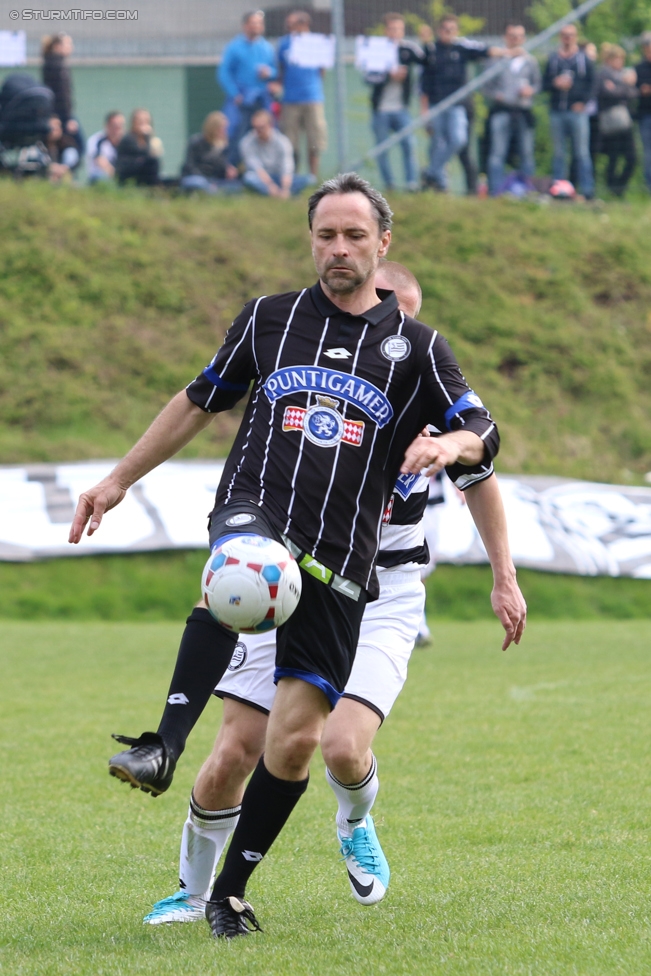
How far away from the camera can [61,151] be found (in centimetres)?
1822

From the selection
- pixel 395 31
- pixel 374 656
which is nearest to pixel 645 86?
pixel 395 31

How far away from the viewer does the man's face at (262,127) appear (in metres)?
17.6

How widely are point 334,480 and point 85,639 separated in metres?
8.56

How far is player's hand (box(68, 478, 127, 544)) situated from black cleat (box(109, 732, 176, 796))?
78 centimetres

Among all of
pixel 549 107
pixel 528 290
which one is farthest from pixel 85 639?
pixel 549 107

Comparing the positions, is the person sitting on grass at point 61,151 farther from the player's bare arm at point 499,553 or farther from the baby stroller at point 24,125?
the player's bare arm at point 499,553

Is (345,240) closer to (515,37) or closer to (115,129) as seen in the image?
(115,129)

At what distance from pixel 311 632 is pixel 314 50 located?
15.1m

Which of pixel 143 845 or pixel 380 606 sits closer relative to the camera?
pixel 380 606

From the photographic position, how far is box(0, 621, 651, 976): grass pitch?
372 cm

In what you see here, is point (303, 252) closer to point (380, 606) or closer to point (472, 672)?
point (472, 672)

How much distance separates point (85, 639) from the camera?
12133mm

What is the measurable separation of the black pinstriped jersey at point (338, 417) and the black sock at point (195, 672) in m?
0.44

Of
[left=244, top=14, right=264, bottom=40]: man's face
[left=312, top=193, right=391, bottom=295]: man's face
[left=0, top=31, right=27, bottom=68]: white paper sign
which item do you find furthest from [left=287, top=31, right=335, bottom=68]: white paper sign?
[left=312, top=193, right=391, bottom=295]: man's face
